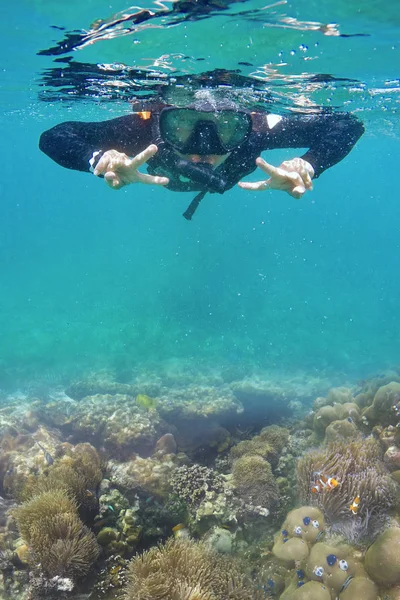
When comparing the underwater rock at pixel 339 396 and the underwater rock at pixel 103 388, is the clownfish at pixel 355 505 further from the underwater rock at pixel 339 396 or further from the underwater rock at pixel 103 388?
the underwater rock at pixel 103 388

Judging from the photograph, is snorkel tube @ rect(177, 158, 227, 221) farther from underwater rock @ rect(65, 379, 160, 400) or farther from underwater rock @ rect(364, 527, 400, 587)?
underwater rock @ rect(65, 379, 160, 400)

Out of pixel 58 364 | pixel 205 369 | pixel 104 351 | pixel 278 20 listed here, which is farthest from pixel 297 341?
pixel 278 20

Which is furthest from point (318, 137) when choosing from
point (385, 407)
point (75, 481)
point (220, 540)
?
point (75, 481)

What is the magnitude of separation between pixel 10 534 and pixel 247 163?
246 inches

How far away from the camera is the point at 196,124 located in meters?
5.64

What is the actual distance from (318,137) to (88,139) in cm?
340

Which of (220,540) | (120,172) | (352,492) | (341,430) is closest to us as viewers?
(120,172)

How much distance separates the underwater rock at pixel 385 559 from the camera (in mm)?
3535

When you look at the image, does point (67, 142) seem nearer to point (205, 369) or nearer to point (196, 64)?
point (196, 64)

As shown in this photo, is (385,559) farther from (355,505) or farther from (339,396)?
(339,396)

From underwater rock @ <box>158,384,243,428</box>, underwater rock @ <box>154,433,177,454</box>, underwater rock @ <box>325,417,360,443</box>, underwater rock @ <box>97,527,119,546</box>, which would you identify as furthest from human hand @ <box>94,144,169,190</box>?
underwater rock @ <box>158,384,243,428</box>

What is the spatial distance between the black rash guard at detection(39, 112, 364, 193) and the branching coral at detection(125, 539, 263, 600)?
434 cm

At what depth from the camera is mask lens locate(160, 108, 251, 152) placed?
5.68 m

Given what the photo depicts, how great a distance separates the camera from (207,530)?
518 centimetres
